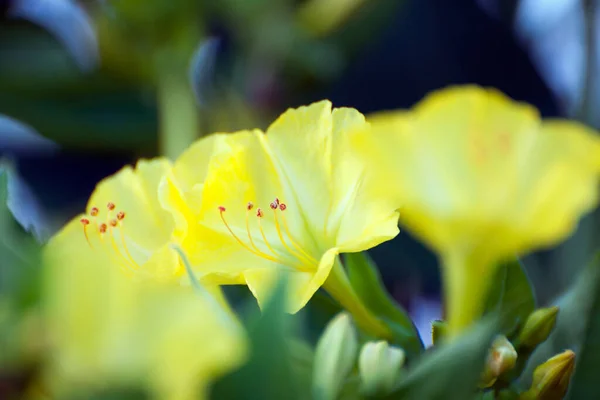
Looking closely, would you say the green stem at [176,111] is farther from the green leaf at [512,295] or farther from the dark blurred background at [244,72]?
the green leaf at [512,295]

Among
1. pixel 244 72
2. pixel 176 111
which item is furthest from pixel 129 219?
pixel 244 72

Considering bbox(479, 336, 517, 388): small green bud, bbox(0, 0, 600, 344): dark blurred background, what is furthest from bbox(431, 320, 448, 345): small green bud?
bbox(0, 0, 600, 344): dark blurred background

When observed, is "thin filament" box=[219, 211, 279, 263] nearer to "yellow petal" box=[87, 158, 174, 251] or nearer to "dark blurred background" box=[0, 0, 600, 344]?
"yellow petal" box=[87, 158, 174, 251]

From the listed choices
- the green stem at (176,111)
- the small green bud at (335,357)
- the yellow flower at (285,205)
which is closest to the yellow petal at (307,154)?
the yellow flower at (285,205)

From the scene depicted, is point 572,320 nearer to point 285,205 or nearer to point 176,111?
point 285,205

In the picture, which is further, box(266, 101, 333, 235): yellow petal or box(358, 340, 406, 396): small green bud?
box(266, 101, 333, 235): yellow petal
